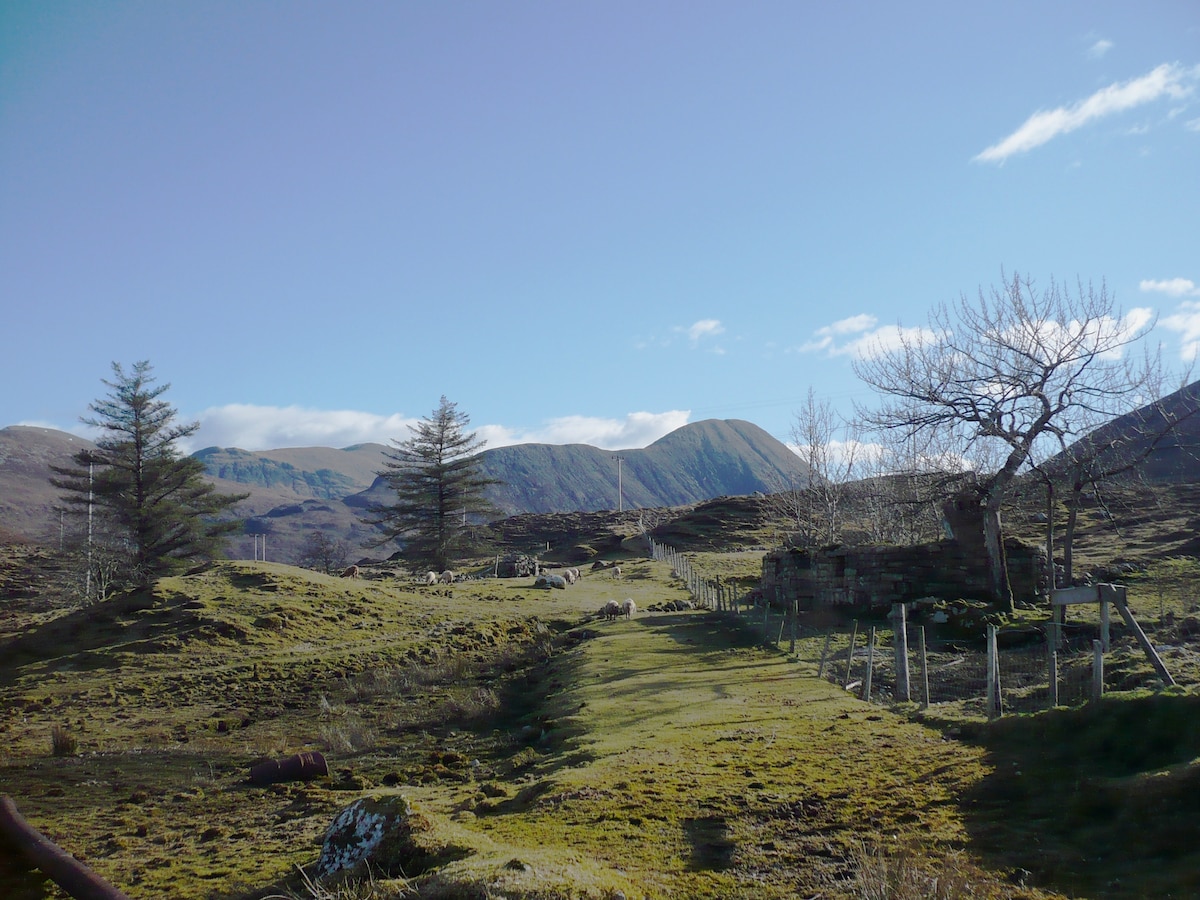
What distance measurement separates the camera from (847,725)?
10844 mm

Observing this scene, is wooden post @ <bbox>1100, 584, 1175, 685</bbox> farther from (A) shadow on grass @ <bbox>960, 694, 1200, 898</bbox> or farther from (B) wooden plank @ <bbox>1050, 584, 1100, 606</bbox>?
(A) shadow on grass @ <bbox>960, 694, 1200, 898</bbox>

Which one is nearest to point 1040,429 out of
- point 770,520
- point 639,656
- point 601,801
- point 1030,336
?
point 1030,336

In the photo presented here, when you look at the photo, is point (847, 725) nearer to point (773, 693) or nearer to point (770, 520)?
point (773, 693)

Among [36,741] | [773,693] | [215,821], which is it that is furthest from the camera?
[36,741]

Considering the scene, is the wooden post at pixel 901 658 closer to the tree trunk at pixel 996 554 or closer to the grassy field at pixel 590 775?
the grassy field at pixel 590 775

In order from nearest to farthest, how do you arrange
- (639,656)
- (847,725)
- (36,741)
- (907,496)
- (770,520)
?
1. (847,725)
2. (36,741)
3. (639,656)
4. (907,496)
5. (770,520)

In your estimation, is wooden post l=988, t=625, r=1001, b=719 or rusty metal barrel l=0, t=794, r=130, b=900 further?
wooden post l=988, t=625, r=1001, b=719

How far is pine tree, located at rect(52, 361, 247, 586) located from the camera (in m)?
43.2

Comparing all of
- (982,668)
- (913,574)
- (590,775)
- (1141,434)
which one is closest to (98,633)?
(590,775)

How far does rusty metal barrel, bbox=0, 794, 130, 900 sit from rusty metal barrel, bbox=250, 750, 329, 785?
9681mm

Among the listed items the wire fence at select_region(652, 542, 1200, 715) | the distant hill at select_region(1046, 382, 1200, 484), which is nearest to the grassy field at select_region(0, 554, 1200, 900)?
the wire fence at select_region(652, 542, 1200, 715)

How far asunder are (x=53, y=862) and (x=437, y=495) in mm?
55534

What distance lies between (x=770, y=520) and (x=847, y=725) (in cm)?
7056

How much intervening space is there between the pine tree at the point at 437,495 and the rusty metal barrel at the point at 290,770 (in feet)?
141
